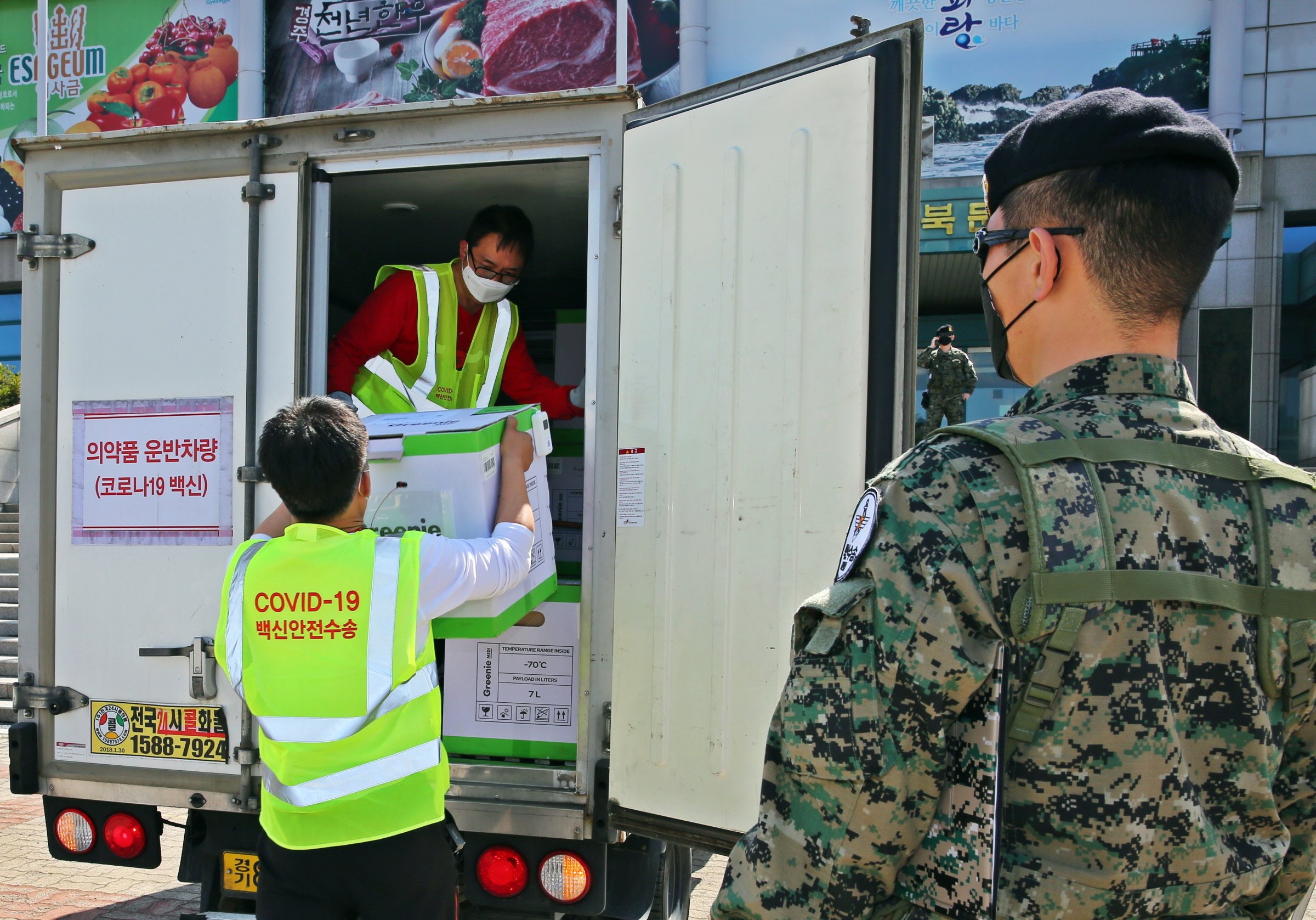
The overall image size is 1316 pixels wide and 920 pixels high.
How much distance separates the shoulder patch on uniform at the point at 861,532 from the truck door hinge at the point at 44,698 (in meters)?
2.57

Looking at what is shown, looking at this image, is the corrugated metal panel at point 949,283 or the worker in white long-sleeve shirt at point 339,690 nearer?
the worker in white long-sleeve shirt at point 339,690

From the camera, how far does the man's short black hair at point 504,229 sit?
3.35 meters

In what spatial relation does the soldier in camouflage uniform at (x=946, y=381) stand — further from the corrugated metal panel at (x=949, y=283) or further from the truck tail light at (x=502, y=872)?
the truck tail light at (x=502, y=872)

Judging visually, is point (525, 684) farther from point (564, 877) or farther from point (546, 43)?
point (546, 43)

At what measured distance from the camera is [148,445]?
112 inches

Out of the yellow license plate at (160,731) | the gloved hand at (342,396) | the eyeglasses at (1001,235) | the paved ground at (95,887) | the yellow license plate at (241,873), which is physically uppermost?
the eyeglasses at (1001,235)

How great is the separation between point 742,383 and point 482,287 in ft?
4.31

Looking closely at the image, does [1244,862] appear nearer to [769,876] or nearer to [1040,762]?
[1040,762]

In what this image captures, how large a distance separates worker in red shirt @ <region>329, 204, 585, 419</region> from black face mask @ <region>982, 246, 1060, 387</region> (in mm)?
2072

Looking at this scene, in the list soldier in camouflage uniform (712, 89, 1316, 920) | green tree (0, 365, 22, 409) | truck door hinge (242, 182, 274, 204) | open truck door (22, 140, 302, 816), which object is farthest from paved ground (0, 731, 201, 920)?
green tree (0, 365, 22, 409)

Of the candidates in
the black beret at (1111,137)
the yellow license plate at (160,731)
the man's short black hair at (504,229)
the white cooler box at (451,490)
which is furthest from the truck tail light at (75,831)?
the black beret at (1111,137)

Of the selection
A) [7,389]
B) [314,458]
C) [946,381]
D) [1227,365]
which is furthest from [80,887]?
[1227,365]

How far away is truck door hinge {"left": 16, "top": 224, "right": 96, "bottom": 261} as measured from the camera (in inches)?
114

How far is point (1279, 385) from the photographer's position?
1399 centimetres
